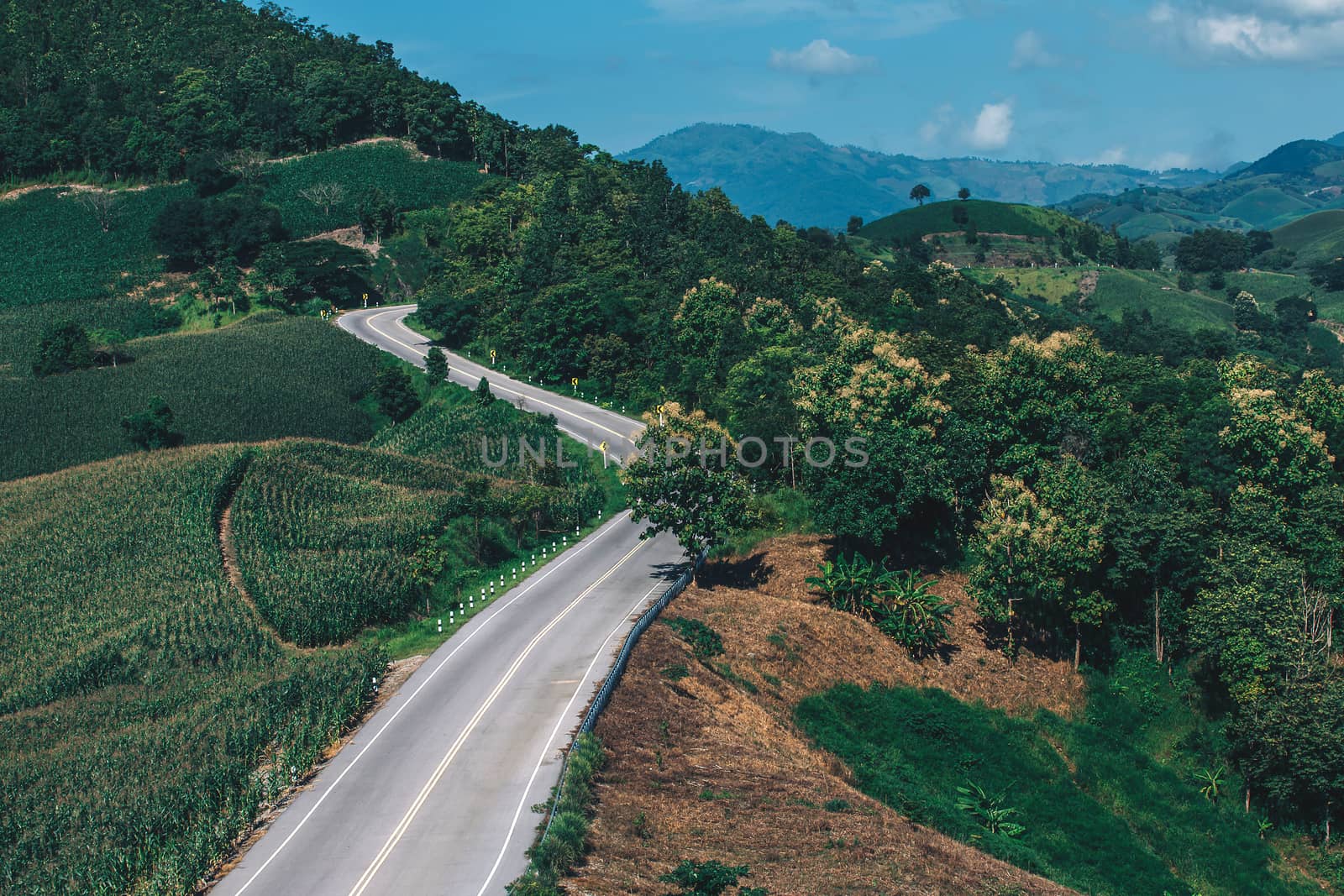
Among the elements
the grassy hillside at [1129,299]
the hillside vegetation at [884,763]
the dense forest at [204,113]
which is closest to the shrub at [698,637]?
the hillside vegetation at [884,763]

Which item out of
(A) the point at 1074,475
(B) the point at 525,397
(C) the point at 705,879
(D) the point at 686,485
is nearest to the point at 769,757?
(C) the point at 705,879

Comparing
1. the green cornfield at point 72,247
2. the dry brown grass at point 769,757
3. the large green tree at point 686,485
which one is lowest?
the dry brown grass at point 769,757

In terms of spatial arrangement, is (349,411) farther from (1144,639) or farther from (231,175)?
(231,175)

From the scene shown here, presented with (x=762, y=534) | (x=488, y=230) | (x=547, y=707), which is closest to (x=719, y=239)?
(x=488, y=230)

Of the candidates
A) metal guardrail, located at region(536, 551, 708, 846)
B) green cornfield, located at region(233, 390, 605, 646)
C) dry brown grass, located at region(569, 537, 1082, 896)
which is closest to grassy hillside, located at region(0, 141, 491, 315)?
green cornfield, located at region(233, 390, 605, 646)

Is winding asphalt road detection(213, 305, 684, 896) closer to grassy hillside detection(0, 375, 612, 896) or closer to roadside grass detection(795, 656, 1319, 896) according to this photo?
grassy hillside detection(0, 375, 612, 896)

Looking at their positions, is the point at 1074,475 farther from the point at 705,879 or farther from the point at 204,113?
the point at 204,113

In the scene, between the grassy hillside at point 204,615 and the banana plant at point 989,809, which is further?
the banana plant at point 989,809

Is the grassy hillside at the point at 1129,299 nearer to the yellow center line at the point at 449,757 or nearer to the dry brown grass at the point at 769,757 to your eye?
the dry brown grass at the point at 769,757

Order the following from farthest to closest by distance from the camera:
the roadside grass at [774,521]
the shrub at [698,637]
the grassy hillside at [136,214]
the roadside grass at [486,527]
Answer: the grassy hillside at [136,214] < the roadside grass at [774,521] < the roadside grass at [486,527] < the shrub at [698,637]
